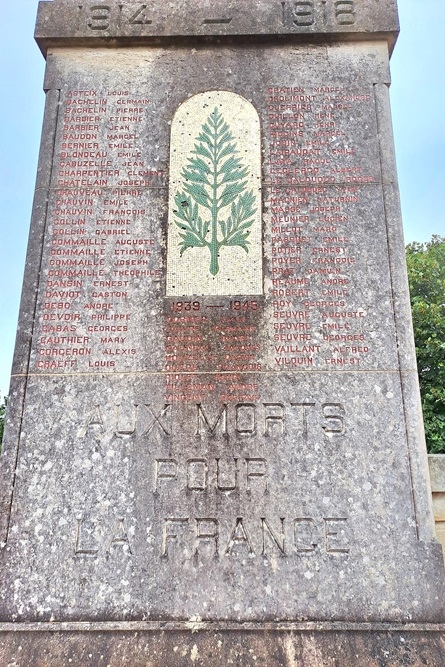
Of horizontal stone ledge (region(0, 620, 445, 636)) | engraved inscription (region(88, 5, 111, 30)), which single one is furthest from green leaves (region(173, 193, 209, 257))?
horizontal stone ledge (region(0, 620, 445, 636))

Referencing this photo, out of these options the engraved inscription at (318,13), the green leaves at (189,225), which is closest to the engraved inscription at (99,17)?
the engraved inscription at (318,13)

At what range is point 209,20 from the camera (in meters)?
5.80

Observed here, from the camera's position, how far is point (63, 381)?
15.4 ft

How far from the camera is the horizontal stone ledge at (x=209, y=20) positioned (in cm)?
571

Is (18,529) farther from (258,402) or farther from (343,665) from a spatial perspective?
(343,665)

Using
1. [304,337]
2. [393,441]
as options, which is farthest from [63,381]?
[393,441]

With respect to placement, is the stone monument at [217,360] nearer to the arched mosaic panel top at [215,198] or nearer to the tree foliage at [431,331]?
the arched mosaic panel top at [215,198]

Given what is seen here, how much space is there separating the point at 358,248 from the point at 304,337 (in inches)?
38.6

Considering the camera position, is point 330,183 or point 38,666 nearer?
point 38,666

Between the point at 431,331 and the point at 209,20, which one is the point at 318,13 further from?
the point at 431,331

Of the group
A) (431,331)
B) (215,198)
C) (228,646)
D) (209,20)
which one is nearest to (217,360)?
(215,198)

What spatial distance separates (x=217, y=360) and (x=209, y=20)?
357 cm

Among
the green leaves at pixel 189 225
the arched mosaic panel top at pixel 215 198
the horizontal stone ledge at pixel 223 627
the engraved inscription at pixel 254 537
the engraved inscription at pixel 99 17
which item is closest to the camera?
the horizontal stone ledge at pixel 223 627

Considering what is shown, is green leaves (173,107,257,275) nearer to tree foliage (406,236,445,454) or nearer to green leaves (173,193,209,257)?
green leaves (173,193,209,257)
